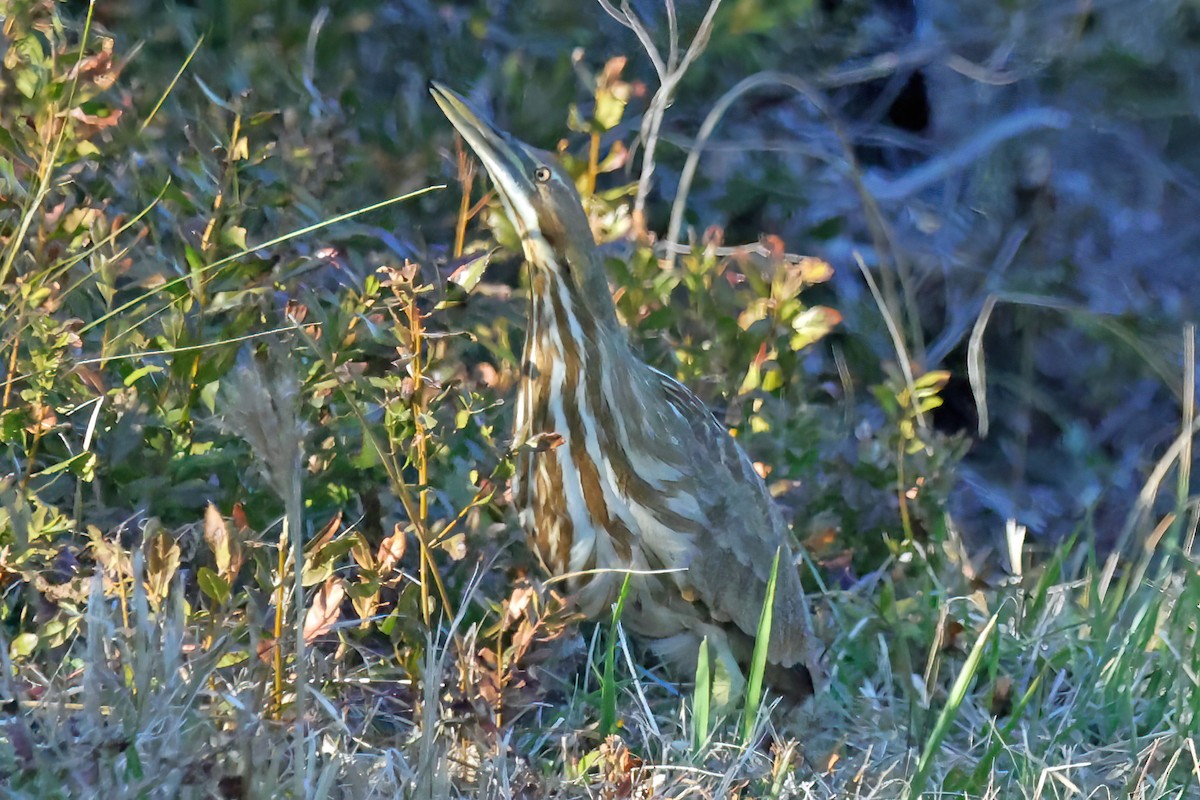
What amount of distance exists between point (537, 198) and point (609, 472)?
43 cm

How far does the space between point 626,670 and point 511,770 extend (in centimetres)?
59

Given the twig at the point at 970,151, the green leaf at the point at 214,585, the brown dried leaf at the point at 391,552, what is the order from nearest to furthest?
Answer: the green leaf at the point at 214,585
the brown dried leaf at the point at 391,552
the twig at the point at 970,151

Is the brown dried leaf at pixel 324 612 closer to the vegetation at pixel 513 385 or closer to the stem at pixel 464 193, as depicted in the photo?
the vegetation at pixel 513 385

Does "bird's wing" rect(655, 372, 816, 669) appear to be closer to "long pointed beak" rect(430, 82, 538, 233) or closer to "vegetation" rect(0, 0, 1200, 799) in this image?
"vegetation" rect(0, 0, 1200, 799)

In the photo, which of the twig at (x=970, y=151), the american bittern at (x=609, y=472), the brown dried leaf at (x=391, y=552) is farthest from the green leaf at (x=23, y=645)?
the twig at (x=970, y=151)

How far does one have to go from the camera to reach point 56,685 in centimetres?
192

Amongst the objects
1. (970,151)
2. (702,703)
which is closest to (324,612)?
A: (702,703)

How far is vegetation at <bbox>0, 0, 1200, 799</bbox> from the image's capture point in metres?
1.95

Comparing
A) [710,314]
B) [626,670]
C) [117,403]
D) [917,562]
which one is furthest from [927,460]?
[117,403]

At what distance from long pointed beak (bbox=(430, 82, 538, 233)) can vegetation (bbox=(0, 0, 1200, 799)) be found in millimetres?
86

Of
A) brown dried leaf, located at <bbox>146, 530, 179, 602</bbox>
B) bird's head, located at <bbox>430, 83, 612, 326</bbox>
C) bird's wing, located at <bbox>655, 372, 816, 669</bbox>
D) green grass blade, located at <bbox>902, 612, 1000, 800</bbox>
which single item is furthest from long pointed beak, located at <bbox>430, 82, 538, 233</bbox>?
green grass blade, located at <bbox>902, 612, 1000, 800</bbox>

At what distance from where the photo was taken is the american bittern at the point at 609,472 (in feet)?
7.62

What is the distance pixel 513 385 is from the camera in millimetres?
2578

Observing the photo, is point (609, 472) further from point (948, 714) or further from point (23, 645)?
point (23, 645)
